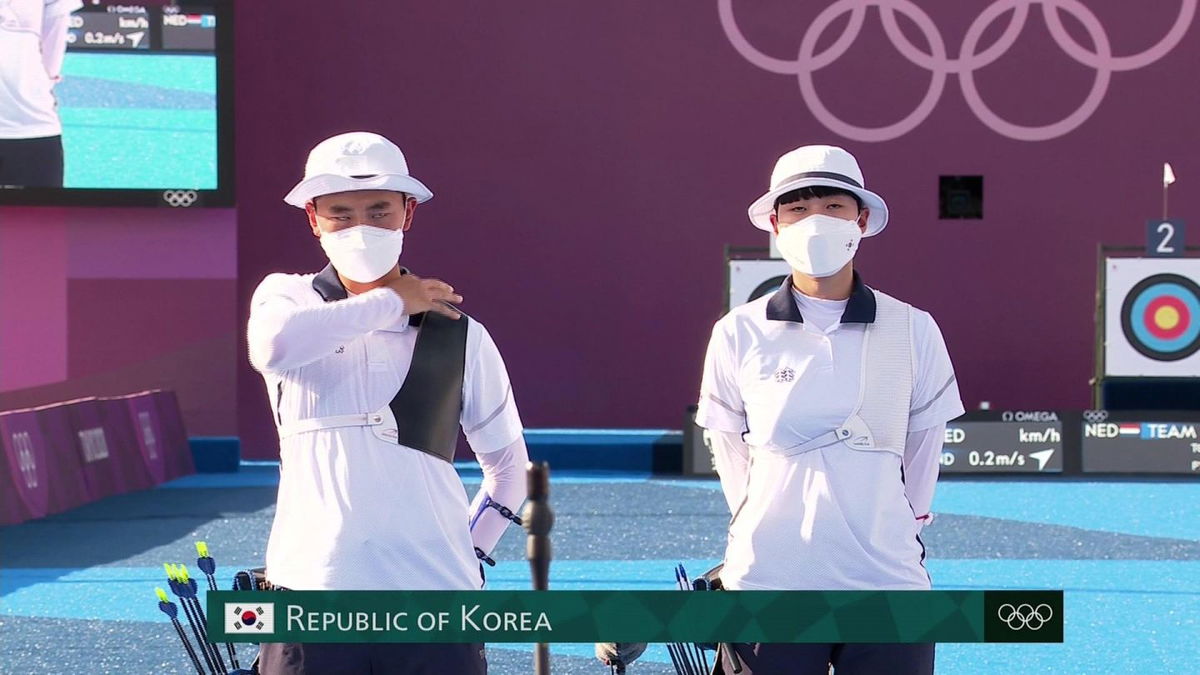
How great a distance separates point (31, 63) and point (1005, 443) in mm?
5615

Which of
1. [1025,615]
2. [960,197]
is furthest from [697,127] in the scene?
[1025,615]

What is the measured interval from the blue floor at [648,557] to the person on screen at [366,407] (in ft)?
8.01

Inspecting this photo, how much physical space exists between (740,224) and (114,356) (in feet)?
13.0

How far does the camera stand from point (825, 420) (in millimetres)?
2422

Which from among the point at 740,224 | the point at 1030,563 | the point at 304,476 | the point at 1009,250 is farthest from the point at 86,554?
the point at 1009,250

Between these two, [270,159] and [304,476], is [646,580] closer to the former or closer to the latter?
[304,476]

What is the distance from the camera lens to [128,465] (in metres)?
9.00

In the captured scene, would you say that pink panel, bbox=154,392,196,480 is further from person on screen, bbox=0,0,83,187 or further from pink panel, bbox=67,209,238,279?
person on screen, bbox=0,0,83,187

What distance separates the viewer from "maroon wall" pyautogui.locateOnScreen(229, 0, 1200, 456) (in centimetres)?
1108

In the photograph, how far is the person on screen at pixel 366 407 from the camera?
2.23m

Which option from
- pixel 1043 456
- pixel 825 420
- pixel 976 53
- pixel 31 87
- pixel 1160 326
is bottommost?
pixel 1043 456

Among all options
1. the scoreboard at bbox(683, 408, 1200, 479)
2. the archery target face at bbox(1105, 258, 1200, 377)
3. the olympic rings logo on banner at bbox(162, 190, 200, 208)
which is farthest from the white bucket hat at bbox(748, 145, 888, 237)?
the olympic rings logo on banner at bbox(162, 190, 200, 208)

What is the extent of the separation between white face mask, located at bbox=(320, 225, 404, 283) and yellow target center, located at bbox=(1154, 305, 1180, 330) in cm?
799

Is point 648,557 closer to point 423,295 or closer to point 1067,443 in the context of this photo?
point 1067,443
